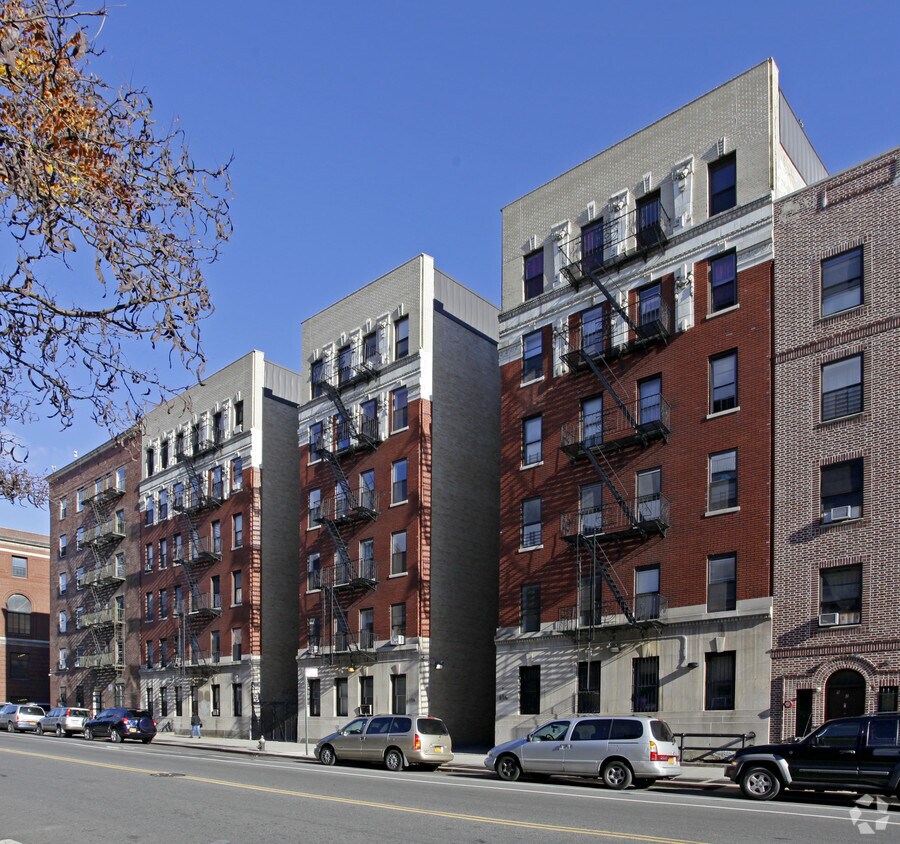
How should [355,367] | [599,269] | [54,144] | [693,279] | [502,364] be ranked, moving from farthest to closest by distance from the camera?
[355,367] < [502,364] < [599,269] < [693,279] < [54,144]

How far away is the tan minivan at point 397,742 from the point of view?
27.9m

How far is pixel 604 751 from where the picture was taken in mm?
22766

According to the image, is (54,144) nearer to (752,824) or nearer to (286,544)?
(752,824)

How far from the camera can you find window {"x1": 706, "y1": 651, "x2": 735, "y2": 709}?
2887 centimetres

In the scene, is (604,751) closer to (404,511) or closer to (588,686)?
(588,686)

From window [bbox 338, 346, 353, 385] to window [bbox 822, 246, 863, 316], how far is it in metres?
22.9

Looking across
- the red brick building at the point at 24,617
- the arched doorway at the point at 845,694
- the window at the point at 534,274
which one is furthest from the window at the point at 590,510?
the red brick building at the point at 24,617

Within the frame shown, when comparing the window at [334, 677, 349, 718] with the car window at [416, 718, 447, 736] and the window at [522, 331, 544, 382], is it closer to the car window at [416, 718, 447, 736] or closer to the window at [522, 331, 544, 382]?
the car window at [416, 718, 447, 736]

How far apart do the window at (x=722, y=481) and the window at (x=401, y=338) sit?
16.8 metres

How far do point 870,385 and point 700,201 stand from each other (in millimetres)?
8546

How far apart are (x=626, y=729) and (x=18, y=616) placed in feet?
256

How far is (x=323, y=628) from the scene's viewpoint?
4562 cm

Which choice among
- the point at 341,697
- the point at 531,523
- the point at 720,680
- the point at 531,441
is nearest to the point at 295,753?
the point at 341,697

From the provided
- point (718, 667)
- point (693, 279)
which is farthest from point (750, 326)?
point (718, 667)
